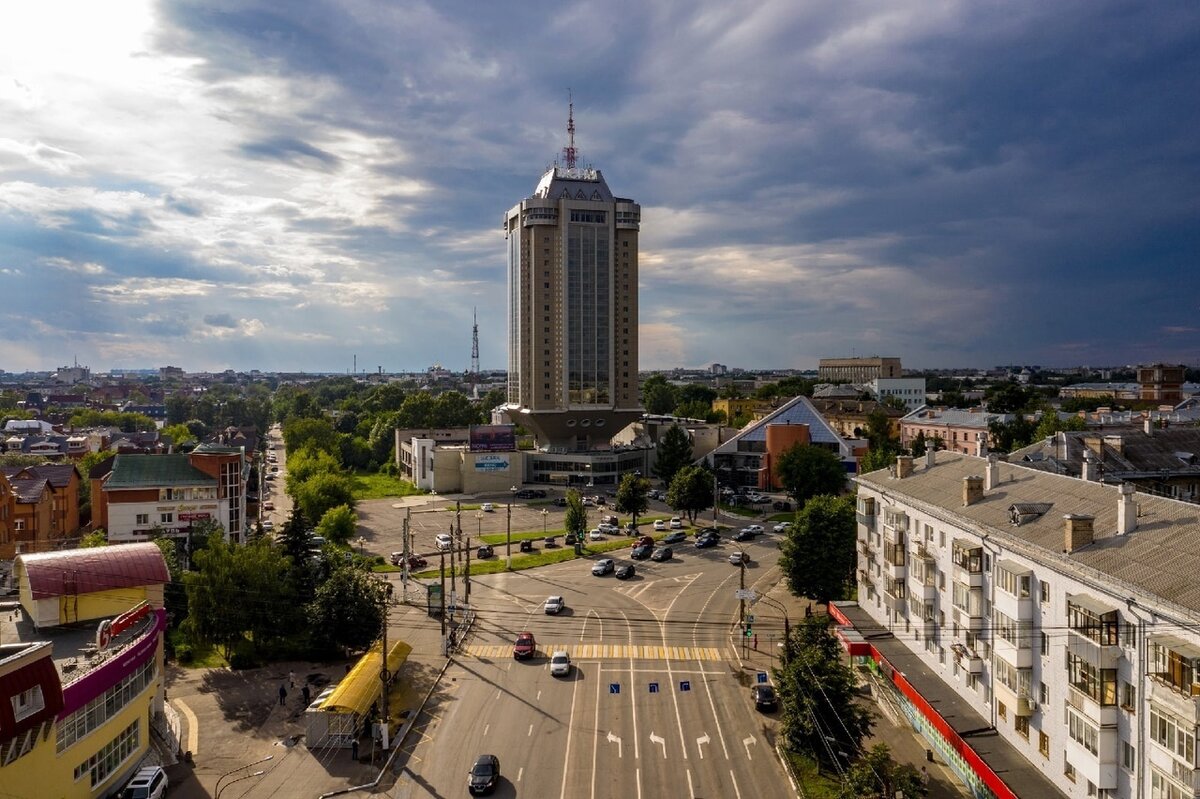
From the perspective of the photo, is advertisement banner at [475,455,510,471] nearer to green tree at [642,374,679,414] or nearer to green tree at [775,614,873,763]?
green tree at [775,614,873,763]

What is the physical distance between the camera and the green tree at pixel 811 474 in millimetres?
77750

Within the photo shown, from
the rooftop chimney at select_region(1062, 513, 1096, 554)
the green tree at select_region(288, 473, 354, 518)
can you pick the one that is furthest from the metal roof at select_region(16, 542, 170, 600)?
the green tree at select_region(288, 473, 354, 518)

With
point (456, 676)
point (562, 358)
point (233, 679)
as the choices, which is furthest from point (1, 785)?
point (562, 358)

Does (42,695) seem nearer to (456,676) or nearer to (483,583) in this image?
(456,676)

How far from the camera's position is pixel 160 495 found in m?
55.1

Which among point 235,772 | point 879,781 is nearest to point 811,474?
point 879,781

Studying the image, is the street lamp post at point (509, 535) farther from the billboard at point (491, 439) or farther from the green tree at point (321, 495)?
the green tree at point (321, 495)

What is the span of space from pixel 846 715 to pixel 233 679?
2755 centimetres

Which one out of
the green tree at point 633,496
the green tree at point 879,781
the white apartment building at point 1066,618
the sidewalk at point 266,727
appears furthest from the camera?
the green tree at point 633,496

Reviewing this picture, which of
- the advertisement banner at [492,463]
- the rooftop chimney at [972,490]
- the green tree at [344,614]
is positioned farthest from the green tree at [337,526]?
the rooftop chimney at [972,490]

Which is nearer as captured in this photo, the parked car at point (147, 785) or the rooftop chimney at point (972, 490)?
the parked car at point (147, 785)

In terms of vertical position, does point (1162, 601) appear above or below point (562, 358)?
below

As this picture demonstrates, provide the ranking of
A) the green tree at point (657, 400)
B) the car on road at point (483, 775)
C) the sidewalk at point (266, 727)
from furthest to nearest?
the green tree at point (657, 400) < the sidewalk at point (266, 727) < the car on road at point (483, 775)

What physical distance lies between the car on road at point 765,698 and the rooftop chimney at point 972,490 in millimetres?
11383
